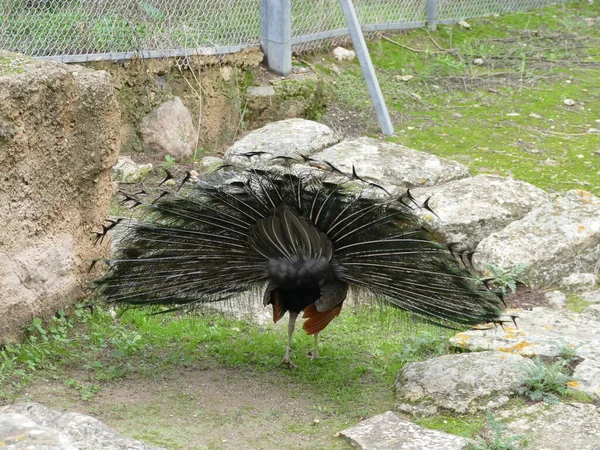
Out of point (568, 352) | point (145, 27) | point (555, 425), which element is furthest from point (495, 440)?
point (145, 27)

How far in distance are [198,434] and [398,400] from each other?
112cm

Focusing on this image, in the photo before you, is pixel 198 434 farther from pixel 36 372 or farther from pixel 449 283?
pixel 449 283

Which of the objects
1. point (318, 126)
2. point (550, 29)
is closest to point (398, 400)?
point (318, 126)

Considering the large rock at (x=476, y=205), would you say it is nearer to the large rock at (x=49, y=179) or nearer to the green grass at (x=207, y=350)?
the green grass at (x=207, y=350)

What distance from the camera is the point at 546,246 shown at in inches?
267

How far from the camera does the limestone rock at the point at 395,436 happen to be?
426 cm

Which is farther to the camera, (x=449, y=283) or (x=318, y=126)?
(x=318, y=126)

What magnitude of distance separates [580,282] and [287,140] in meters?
2.83

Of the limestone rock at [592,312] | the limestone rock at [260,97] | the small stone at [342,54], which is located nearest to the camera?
the limestone rock at [592,312]

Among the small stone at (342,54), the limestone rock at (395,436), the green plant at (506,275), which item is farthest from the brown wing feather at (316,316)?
the small stone at (342,54)

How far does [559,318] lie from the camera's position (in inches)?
234

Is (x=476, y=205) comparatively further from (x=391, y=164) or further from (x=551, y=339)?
(x=551, y=339)

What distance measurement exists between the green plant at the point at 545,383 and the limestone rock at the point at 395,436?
1.77 feet

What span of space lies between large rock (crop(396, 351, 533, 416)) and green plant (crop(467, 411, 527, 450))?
30 centimetres
